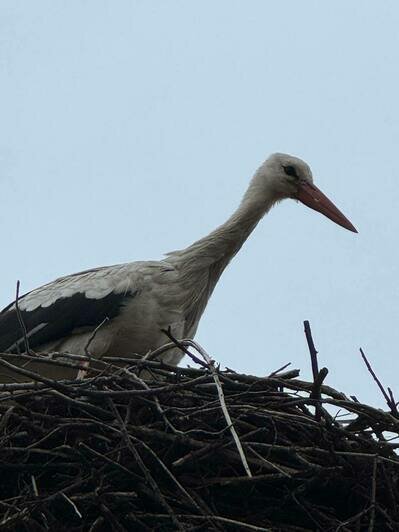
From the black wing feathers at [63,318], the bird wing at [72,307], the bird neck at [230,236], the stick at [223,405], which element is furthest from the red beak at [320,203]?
the stick at [223,405]

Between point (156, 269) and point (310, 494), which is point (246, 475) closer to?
point (310, 494)

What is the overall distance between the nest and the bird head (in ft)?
6.56

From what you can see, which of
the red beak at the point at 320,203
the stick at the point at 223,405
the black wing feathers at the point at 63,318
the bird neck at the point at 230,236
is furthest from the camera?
the red beak at the point at 320,203

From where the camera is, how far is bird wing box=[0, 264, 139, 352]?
6.21 metres

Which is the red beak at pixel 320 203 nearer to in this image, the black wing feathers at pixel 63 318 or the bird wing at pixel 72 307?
the bird wing at pixel 72 307

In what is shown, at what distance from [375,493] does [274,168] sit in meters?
2.56

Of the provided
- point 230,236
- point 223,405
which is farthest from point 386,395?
point 230,236

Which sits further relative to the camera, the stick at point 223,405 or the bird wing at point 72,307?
the bird wing at point 72,307

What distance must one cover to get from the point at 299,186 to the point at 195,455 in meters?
2.48

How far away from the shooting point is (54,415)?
16.4ft

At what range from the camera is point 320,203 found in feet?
22.6

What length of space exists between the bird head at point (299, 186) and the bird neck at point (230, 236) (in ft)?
0.18

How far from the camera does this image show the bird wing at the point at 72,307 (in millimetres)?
6215

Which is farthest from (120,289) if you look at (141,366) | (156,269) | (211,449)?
(211,449)
